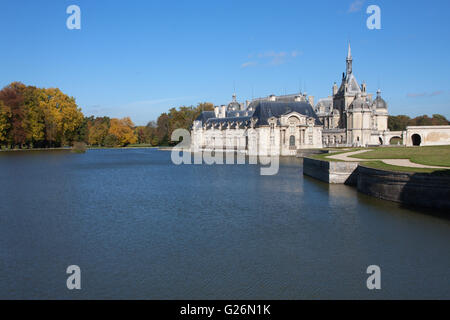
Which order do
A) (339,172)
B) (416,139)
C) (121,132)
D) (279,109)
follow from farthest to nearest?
(121,132)
(416,139)
(279,109)
(339,172)

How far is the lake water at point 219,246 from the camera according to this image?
1038cm

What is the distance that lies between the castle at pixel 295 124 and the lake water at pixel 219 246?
42.3 metres

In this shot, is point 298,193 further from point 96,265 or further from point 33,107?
point 33,107

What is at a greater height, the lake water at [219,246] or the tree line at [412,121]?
the tree line at [412,121]

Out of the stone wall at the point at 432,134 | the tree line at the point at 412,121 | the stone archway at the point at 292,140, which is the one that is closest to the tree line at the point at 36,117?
the stone archway at the point at 292,140

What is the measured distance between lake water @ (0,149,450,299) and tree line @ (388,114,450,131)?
321ft

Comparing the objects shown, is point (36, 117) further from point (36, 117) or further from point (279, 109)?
point (279, 109)

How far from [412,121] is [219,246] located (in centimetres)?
11669

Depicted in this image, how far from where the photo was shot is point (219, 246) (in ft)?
45.1

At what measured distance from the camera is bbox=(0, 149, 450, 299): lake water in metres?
10.4
